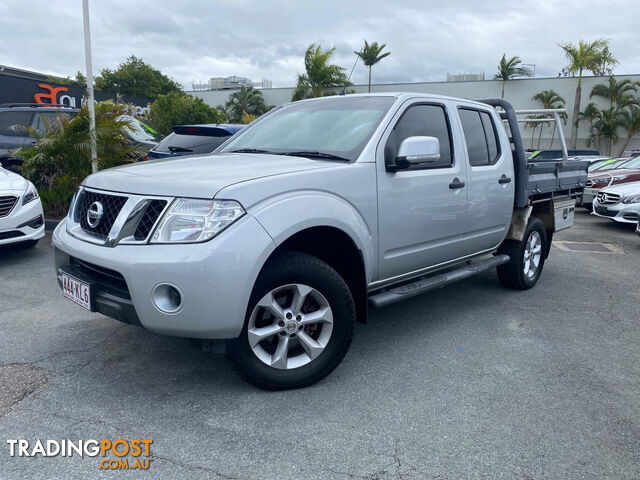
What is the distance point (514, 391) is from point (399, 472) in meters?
1.17

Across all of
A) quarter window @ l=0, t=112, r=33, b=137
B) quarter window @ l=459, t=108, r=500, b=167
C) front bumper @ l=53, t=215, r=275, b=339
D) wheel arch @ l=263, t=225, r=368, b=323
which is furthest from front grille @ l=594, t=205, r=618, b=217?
quarter window @ l=0, t=112, r=33, b=137

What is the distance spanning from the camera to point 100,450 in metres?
2.57

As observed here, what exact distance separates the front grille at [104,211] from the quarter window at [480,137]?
2.82 m

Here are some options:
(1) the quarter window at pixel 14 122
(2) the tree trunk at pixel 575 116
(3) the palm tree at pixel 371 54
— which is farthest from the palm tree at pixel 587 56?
(1) the quarter window at pixel 14 122

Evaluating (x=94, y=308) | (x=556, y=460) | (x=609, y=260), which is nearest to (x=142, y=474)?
(x=94, y=308)

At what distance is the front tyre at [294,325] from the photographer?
2994 mm

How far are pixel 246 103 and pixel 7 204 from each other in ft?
114

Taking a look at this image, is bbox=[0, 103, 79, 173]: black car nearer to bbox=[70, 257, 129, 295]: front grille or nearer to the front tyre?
bbox=[70, 257, 129, 295]: front grille

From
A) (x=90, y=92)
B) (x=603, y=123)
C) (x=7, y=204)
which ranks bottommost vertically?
(x=7, y=204)

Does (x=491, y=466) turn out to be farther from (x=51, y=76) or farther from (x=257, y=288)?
(x=51, y=76)

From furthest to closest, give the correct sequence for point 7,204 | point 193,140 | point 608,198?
point 608,198 < point 193,140 < point 7,204

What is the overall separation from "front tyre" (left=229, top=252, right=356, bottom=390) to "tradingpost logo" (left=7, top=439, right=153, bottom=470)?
0.68 metres

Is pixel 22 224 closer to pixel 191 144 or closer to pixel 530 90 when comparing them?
pixel 191 144

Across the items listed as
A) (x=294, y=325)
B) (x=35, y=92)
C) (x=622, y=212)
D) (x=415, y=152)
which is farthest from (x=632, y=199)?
(x=35, y=92)
